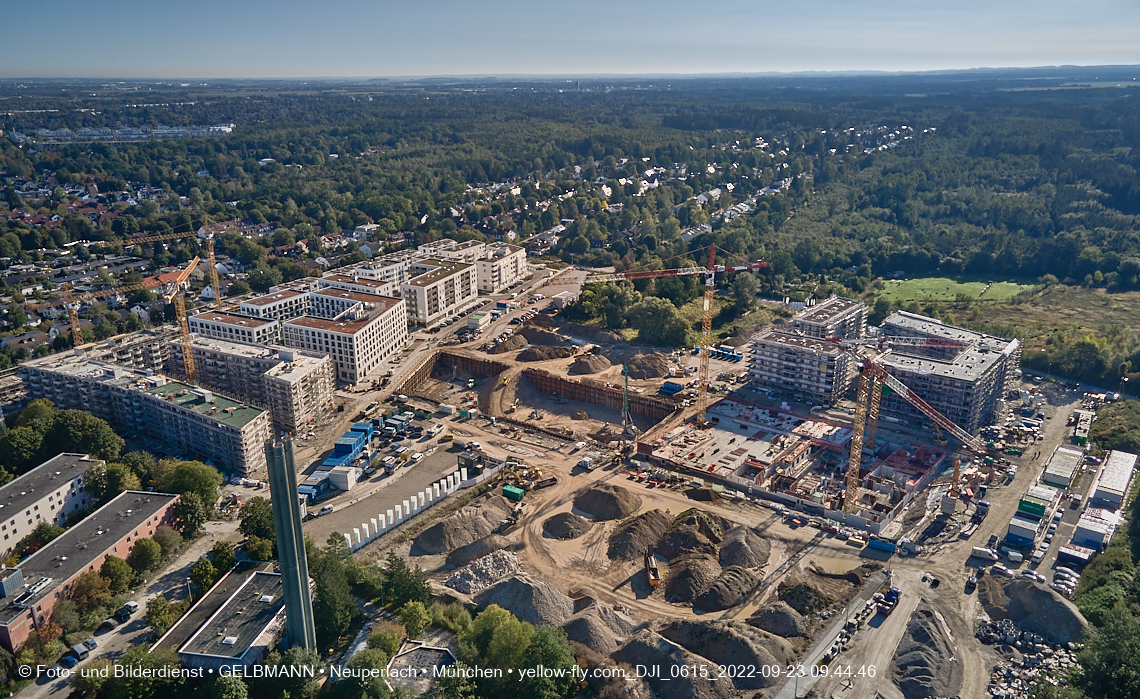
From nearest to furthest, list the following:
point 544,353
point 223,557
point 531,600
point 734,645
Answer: point 734,645
point 531,600
point 223,557
point 544,353

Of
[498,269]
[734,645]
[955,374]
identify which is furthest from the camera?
[498,269]

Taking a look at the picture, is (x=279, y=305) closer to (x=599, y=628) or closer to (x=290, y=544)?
(x=290, y=544)

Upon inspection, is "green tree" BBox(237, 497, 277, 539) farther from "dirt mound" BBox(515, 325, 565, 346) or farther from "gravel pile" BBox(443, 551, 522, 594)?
"dirt mound" BBox(515, 325, 565, 346)

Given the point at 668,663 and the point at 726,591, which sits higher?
the point at 668,663

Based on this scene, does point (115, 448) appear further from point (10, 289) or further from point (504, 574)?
point (10, 289)

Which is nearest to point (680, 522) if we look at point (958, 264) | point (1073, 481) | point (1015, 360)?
point (1073, 481)

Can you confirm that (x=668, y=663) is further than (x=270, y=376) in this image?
No

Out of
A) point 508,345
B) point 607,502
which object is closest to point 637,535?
point 607,502
